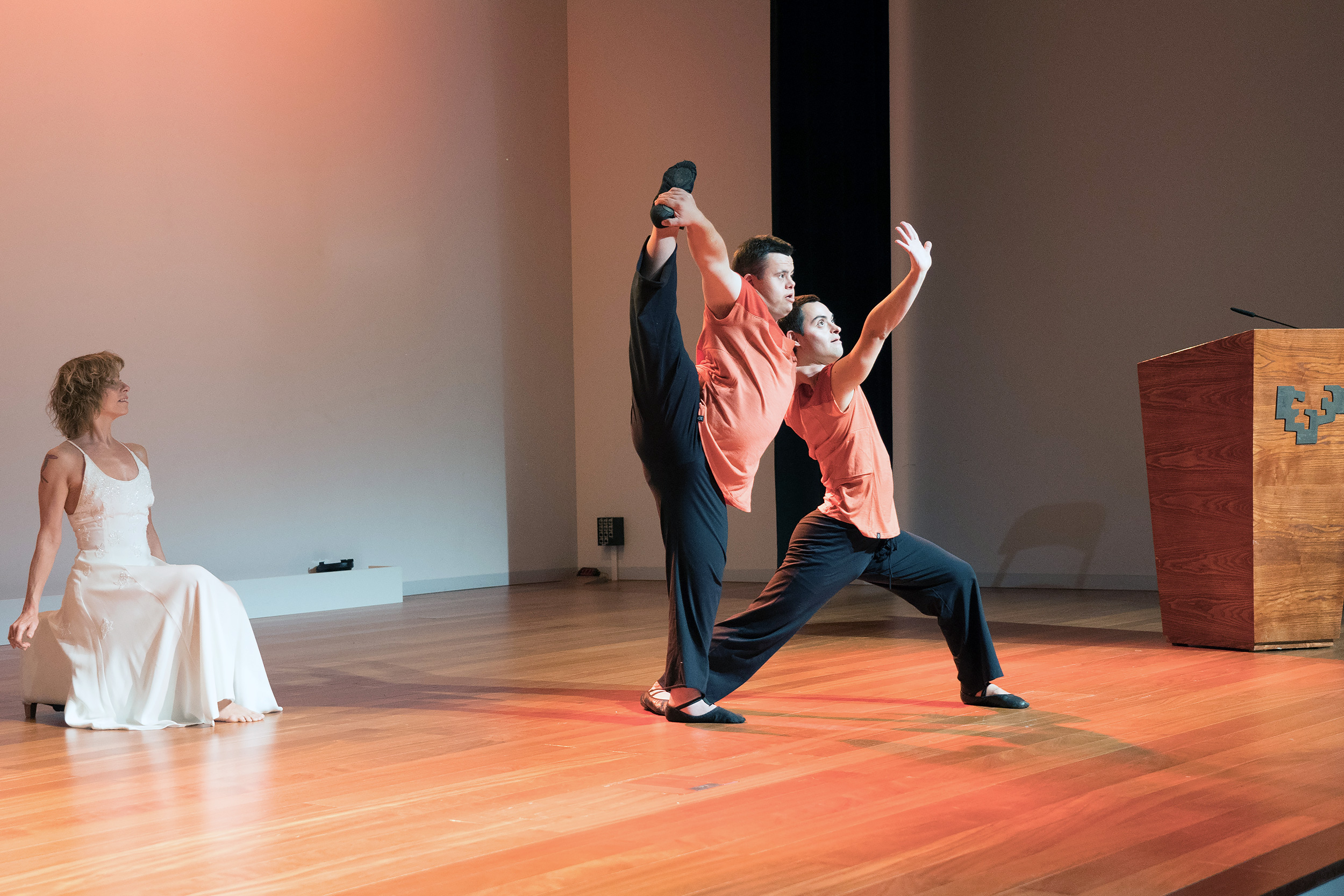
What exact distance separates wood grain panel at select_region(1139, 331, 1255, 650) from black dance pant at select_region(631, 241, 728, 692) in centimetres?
185

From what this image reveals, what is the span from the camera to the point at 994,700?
322 cm

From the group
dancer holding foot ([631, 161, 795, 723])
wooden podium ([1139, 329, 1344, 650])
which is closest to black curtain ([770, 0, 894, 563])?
wooden podium ([1139, 329, 1344, 650])

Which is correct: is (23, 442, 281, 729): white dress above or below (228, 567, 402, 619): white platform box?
above

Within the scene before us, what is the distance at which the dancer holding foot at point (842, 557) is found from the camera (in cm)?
318

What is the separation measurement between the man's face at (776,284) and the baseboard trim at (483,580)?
4.30 metres

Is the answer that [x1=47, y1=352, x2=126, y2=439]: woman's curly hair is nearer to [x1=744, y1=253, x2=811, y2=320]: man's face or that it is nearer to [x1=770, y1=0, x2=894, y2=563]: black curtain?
[x1=744, y1=253, x2=811, y2=320]: man's face

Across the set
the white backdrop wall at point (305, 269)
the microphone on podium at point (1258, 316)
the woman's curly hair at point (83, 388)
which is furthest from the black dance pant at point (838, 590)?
the white backdrop wall at point (305, 269)

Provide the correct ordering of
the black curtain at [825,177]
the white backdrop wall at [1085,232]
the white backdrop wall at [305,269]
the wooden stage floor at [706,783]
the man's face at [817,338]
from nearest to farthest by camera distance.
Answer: the wooden stage floor at [706,783] → the man's face at [817,338] → the white backdrop wall at [305,269] → the white backdrop wall at [1085,232] → the black curtain at [825,177]

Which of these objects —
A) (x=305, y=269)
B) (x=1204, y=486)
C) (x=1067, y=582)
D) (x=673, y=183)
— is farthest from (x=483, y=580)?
(x=673, y=183)

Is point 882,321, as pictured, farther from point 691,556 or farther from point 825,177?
point 825,177

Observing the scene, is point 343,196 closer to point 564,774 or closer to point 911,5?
point 911,5

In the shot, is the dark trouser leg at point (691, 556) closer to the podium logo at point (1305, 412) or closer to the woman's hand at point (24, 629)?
the woman's hand at point (24, 629)

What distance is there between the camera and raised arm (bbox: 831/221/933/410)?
301cm

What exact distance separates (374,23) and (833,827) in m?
6.03
